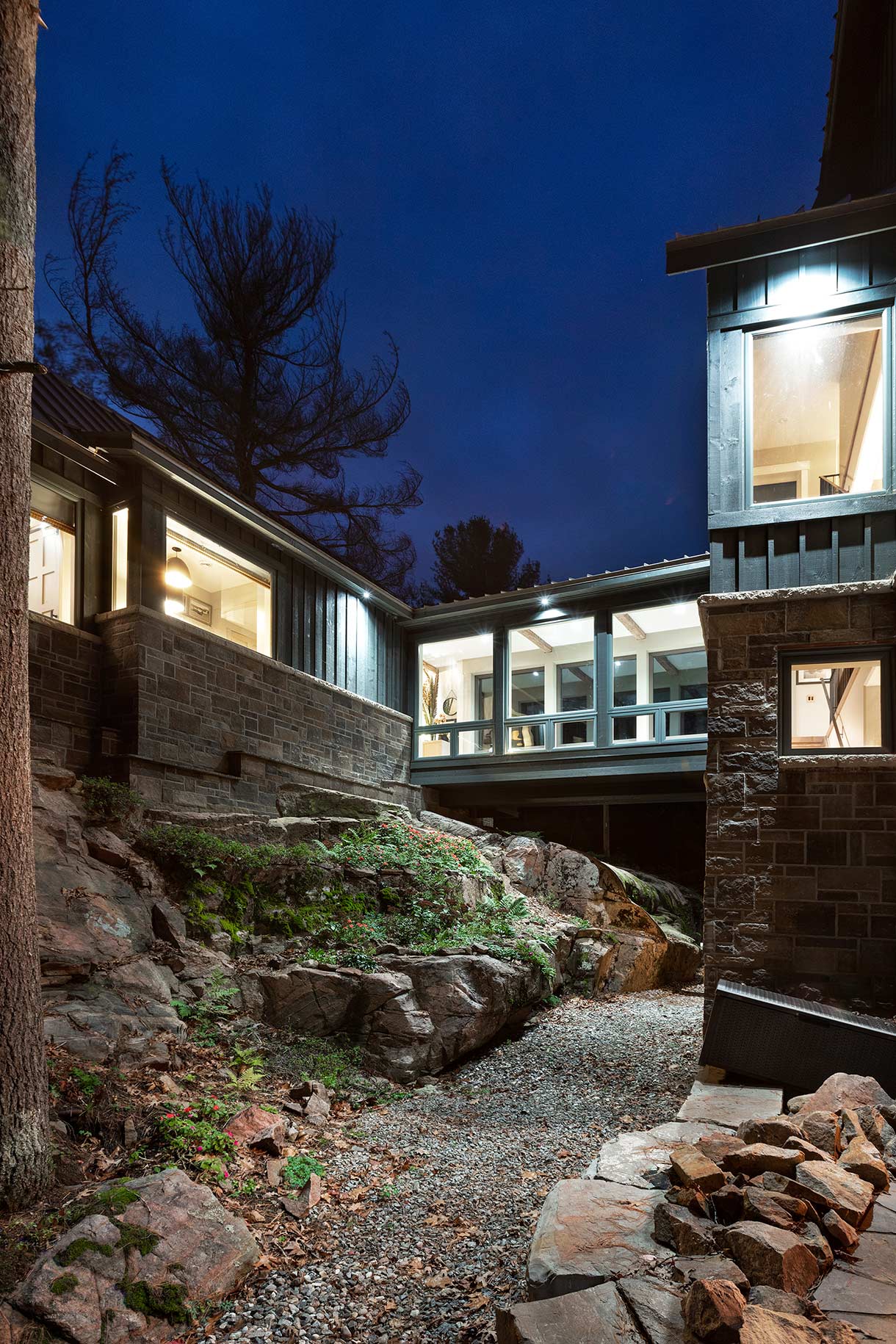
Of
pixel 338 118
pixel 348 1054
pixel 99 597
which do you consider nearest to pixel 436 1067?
pixel 348 1054

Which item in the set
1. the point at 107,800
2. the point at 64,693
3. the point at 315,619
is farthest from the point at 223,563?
the point at 107,800

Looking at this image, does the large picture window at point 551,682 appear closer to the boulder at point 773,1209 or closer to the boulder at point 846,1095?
the boulder at point 846,1095

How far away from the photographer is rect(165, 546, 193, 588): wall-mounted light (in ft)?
35.1

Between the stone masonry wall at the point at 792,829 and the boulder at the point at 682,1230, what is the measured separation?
3.66m

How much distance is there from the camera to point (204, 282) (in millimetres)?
18719

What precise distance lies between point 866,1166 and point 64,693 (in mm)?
8568

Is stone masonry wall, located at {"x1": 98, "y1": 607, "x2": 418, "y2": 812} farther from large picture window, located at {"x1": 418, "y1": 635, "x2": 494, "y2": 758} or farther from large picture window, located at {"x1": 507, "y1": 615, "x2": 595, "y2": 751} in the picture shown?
large picture window, located at {"x1": 507, "y1": 615, "x2": 595, "y2": 751}

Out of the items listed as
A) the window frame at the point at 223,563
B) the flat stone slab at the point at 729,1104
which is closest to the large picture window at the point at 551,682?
the window frame at the point at 223,563

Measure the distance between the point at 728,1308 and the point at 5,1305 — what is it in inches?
96.1

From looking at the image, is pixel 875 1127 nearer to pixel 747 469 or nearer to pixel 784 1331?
pixel 784 1331

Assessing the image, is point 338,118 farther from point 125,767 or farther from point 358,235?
point 125,767

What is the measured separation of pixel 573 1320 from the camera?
227cm

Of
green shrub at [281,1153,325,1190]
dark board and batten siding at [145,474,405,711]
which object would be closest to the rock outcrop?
green shrub at [281,1153,325,1190]

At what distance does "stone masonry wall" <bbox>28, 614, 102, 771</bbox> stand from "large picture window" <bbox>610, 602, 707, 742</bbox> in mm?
8344
